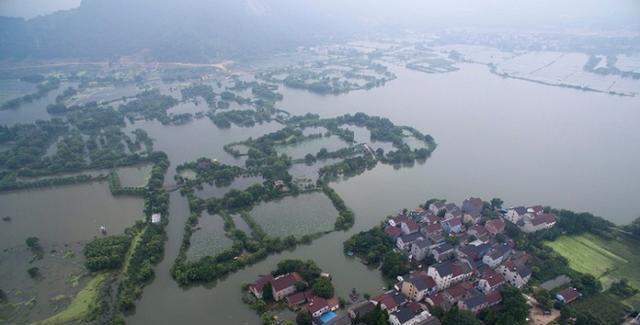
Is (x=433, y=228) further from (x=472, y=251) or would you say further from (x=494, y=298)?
(x=494, y=298)

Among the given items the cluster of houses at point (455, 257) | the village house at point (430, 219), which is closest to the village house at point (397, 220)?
the cluster of houses at point (455, 257)

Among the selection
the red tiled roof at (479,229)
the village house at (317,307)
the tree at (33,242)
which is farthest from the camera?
the red tiled roof at (479,229)

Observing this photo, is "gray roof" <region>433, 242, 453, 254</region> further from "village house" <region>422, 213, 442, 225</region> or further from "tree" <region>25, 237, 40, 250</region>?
"tree" <region>25, 237, 40, 250</region>

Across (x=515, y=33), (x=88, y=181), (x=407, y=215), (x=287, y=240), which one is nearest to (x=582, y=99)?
(x=407, y=215)

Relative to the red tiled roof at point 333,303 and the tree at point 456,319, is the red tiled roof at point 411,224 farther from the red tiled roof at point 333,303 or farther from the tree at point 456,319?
the tree at point 456,319

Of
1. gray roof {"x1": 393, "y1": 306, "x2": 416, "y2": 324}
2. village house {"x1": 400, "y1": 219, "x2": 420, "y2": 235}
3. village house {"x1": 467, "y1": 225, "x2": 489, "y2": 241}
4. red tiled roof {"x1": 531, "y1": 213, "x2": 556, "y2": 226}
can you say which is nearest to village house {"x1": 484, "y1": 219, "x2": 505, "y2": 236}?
village house {"x1": 467, "y1": 225, "x2": 489, "y2": 241}

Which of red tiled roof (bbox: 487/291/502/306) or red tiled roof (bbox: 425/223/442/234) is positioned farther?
red tiled roof (bbox: 425/223/442/234)

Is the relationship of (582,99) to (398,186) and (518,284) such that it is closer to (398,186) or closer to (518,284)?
(398,186)
